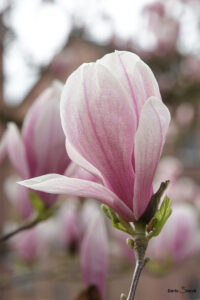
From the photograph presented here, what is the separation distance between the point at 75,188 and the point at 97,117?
2.7 inches

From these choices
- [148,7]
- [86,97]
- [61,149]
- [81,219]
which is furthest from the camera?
[148,7]

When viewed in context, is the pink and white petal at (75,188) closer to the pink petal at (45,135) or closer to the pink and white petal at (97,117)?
the pink and white petal at (97,117)

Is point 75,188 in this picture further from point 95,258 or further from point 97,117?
point 95,258

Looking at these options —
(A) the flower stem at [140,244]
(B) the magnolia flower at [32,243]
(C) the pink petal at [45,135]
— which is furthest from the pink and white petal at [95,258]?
(B) the magnolia flower at [32,243]

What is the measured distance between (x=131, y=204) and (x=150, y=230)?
0.03 meters

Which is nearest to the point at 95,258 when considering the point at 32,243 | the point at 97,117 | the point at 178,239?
the point at 97,117

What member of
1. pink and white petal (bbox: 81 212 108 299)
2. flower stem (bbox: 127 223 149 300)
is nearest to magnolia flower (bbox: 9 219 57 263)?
pink and white petal (bbox: 81 212 108 299)

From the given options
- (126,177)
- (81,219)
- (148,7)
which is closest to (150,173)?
(126,177)

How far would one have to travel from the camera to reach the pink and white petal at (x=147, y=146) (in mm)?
396

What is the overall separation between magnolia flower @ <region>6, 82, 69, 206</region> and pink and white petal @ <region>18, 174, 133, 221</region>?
197 mm

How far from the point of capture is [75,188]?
396 mm

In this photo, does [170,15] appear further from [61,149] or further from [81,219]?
[61,149]

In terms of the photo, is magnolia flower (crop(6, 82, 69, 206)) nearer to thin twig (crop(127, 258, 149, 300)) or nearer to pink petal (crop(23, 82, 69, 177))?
pink petal (crop(23, 82, 69, 177))

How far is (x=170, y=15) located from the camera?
151 inches
